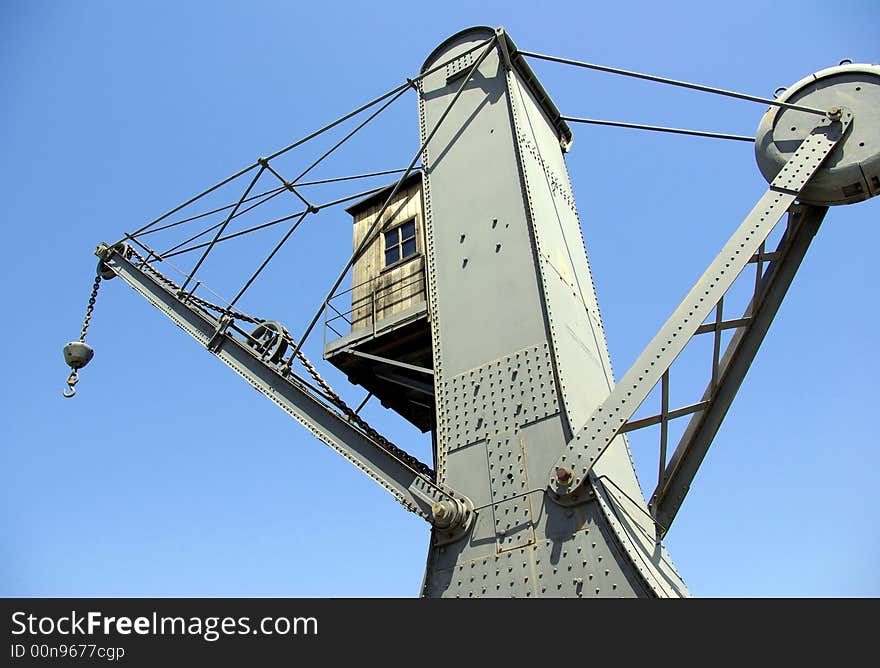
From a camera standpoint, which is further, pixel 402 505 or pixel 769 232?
pixel 402 505

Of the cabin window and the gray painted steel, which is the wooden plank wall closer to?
the cabin window

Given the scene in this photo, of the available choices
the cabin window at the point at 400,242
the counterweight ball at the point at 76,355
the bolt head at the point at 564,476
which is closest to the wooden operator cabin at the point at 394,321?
the cabin window at the point at 400,242

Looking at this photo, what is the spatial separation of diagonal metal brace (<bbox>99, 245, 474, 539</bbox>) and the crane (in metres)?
0.03

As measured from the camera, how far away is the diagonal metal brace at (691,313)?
7215mm

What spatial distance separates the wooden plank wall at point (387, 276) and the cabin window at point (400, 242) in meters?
0.09

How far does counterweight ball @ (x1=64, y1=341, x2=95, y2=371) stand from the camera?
14078 mm

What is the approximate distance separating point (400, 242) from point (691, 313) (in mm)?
5950

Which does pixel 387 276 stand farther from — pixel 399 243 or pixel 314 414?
pixel 314 414

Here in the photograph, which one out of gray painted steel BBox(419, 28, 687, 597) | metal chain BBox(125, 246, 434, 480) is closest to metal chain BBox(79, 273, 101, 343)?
metal chain BBox(125, 246, 434, 480)

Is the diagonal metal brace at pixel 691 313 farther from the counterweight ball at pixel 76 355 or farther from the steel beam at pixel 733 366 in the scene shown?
the counterweight ball at pixel 76 355
